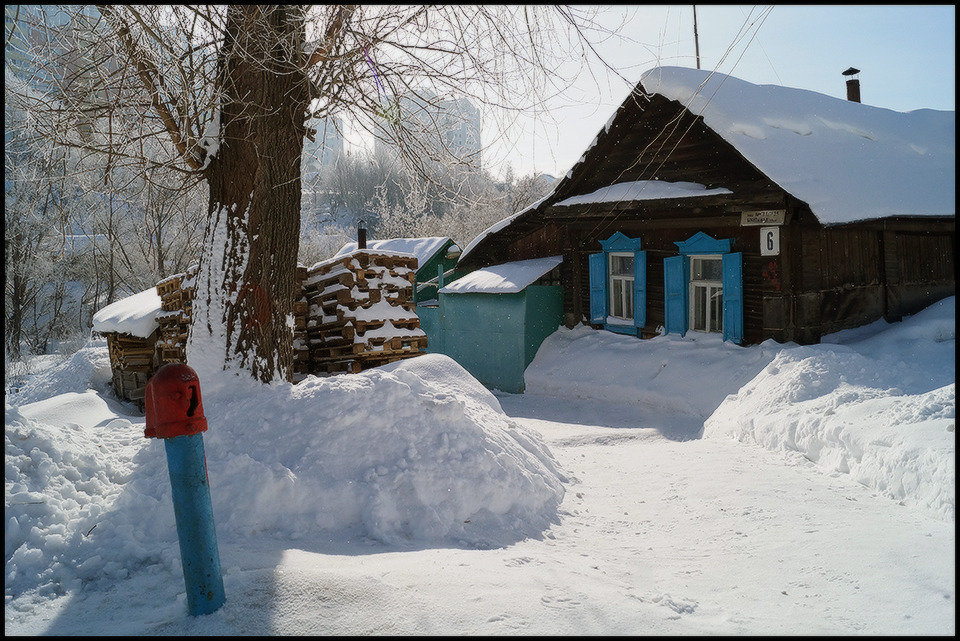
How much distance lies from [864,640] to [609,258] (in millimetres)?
10858

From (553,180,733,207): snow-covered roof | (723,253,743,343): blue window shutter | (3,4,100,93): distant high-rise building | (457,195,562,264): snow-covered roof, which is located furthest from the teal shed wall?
(3,4,100,93): distant high-rise building

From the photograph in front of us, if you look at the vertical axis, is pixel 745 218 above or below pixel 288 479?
above

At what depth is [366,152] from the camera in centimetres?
612

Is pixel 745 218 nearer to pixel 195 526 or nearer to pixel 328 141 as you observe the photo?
pixel 328 141

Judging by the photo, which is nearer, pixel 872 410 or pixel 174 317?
pixel 872 410

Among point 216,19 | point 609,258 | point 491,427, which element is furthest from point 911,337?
point 216,19

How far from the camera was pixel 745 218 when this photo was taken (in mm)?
10375

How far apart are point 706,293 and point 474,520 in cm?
858

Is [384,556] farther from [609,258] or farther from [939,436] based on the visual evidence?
[609,258]

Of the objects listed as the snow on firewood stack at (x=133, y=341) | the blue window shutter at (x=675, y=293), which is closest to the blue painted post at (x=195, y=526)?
the snow on firewood stack at (x=133, y=341)

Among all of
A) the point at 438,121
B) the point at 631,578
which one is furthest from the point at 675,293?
the point at 631,578

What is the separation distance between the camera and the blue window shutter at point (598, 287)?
41.9 ft

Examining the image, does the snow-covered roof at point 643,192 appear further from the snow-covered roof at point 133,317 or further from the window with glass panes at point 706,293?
the snow-covered roof at point 133,317

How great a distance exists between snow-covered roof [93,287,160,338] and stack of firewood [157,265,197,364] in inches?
10.5
